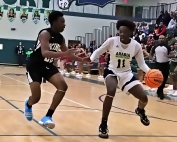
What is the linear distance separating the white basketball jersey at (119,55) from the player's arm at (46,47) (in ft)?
2.90

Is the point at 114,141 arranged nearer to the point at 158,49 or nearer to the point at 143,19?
the point at 158,49

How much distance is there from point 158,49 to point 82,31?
1885 cm

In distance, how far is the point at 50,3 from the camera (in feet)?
89.2

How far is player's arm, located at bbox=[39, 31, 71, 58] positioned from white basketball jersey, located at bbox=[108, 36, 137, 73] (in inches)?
34.8

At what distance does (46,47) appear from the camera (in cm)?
471

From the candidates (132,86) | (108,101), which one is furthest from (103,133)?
(132,86)

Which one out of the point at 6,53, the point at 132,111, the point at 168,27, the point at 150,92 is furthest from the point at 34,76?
the point at 6,53

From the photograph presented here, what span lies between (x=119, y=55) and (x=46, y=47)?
1.10 m

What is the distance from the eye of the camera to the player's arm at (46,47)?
461cm

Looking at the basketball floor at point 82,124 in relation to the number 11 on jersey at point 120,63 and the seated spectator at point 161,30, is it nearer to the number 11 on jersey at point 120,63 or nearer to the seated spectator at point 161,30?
the number 11 on jersey at point 120,63

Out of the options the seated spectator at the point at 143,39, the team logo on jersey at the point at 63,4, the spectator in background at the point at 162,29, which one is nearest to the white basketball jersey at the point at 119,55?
the spectator in background at the point at 162,29

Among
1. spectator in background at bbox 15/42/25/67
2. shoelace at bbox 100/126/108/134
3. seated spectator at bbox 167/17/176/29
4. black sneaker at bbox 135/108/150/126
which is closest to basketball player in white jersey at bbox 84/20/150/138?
shoelace at bbox 100/126/108/134

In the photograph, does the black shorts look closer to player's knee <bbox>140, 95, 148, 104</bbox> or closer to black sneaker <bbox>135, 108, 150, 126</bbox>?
player's knee <bbox>140, 95, 148, 104</bbox>

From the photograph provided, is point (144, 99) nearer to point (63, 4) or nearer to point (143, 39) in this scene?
point (143, 39)
